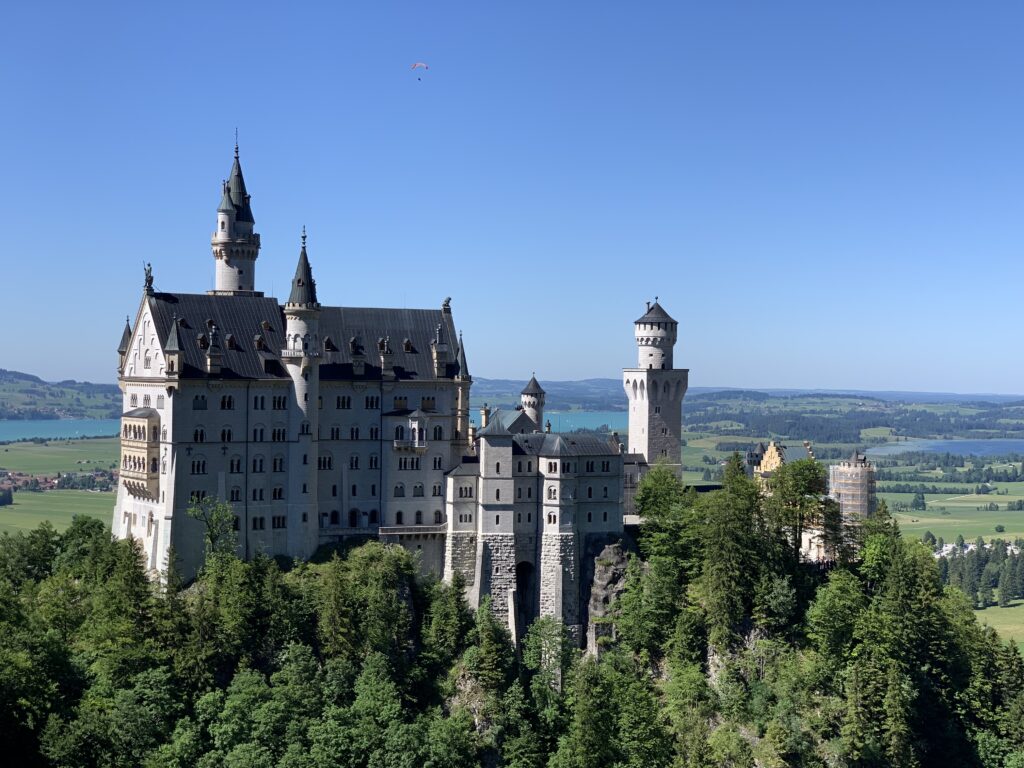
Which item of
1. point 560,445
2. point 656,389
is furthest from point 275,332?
point 656,389

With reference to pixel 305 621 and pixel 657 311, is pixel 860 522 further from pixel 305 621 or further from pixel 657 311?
pixel 305 621

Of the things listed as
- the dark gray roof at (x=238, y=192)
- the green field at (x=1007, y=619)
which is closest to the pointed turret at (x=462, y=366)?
the dark gray roof at (x=238, y=192)

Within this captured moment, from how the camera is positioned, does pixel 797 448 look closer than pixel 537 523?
No

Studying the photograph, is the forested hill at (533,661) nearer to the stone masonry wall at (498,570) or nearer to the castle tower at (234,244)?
the stone masonry wall at (498,570)

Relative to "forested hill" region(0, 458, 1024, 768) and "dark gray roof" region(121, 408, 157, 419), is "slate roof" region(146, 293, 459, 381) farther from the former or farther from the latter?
"forested hill" region(0, 458, 1024, 768)

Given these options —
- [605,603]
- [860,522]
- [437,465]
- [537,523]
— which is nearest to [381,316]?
[437,465]

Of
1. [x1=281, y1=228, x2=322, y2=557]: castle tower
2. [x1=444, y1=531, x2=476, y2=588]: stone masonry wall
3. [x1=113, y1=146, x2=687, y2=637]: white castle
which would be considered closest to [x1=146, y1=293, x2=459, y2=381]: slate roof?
[x1=113, y1=146, x2=687, y2=637]: white castle

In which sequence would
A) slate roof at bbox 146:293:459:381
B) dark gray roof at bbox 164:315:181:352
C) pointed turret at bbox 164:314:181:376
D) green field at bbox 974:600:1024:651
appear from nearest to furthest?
1. pointed turret at bbox 164:314:181:376
2. dark gray roof at bbox 164:315:181:352
3. slate roof at bbox 146:293:459:381
4. green field at bbox 974:600:1024:651
